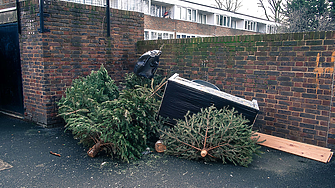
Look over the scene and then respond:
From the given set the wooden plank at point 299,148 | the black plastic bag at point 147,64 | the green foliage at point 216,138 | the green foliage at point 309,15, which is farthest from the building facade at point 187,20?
the green foliage at point 216,138

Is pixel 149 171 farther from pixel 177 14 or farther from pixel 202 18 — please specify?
pixel 202 18

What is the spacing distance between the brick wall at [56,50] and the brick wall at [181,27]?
1877cm

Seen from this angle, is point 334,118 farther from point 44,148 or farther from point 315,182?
point 44,148

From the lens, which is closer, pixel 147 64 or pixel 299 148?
pixel 299 148

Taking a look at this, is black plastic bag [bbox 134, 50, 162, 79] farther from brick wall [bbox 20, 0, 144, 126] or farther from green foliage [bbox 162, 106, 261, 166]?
green foliage [bbox 162, 106, 261, 166]

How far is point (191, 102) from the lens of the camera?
15.4 ft

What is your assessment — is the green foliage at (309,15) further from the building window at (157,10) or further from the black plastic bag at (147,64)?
the black plastic bag at (147,64)

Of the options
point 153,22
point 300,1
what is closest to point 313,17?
point 300,1

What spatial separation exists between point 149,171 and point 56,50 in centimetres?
424

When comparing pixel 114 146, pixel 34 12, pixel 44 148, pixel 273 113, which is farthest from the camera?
pixel 34 12

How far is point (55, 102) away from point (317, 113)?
5.95 m

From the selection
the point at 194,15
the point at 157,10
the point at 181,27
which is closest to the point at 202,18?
the point at 194,15

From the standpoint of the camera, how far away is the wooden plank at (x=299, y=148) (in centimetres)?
448

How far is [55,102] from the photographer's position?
6.29m
